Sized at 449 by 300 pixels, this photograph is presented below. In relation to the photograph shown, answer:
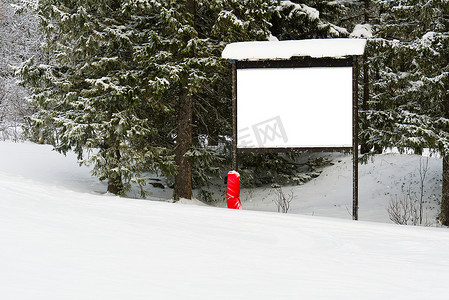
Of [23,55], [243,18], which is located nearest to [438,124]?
[243,18]

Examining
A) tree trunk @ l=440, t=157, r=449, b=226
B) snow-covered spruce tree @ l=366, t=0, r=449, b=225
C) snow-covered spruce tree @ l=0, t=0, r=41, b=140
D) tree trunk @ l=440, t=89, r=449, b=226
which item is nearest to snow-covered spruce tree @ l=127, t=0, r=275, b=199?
→ snow-covered spruce tree @ l=366, t=0, r=449, b=225

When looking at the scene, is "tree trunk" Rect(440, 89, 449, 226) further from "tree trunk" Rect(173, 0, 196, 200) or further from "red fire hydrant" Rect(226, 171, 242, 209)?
"tree trunk" Rect(173, 0, 196, 200)

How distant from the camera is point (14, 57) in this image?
31062mm

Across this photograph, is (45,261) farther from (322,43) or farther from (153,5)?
(153,5)

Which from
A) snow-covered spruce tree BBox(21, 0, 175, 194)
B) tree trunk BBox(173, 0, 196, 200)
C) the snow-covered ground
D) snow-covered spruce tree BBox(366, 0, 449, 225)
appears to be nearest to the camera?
the snow-covered ground

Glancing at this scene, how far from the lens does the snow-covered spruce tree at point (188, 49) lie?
1359 centimetres

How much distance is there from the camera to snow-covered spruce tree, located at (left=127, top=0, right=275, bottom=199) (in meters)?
13.6

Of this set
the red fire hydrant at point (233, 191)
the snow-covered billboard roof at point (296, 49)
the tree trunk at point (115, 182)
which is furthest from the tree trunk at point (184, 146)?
the red fire hydrant at point (233, 191)

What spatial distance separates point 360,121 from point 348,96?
A: 4742 mm

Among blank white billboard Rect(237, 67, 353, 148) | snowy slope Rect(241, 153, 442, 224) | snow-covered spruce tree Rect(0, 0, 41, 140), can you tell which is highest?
snow-covered spruce tree Rect(0, 0, 41, 140)

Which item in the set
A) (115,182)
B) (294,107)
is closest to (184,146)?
(115,182)

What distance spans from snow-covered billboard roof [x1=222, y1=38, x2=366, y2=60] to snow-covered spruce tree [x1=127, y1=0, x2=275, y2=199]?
8.29 ft

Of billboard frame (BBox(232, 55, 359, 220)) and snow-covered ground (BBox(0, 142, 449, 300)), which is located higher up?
billboard frame (BBox(232, 55, 359, 220))

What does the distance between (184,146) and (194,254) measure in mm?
9787
